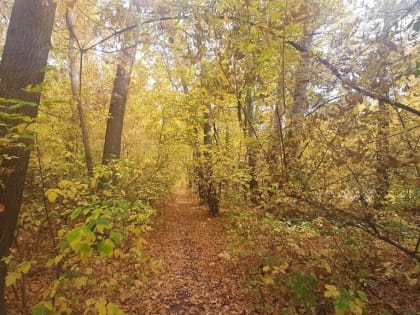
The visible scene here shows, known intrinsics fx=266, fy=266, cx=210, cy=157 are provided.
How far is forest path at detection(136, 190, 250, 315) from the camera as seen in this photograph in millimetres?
4641

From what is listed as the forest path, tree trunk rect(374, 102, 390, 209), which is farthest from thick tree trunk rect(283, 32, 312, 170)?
the forest path

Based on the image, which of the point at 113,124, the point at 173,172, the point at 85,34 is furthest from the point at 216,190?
the point at 85,34

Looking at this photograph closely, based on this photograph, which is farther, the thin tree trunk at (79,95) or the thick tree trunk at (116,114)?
the thick tree trunk at (116,114)

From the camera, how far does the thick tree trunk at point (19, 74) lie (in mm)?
3234

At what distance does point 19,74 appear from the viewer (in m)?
3.35

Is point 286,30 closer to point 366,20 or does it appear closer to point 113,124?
point 366,20

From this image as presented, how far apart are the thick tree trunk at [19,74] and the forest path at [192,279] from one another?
8.33 ft

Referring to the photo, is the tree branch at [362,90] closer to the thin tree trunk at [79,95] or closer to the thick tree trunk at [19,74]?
the thick tree trunk at [19,74]

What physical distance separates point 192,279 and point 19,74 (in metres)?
4.76

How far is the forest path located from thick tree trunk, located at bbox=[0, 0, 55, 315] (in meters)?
2.54

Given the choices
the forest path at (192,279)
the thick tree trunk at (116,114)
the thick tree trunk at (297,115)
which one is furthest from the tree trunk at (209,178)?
the thick tree trunk at (297,115)

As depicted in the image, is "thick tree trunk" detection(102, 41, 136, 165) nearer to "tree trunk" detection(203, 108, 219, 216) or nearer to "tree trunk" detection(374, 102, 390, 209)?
"tree trunk" detection(203, 108, 219, 216)

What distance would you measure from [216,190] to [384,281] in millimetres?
6034

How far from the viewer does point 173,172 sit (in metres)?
12.3
